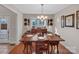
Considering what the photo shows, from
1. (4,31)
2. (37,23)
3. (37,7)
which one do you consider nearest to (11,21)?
(4,31)

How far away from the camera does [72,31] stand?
5.58 m

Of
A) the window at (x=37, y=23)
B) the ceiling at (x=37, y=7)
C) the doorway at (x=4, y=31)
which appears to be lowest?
the doorway at (x=4, y=31)

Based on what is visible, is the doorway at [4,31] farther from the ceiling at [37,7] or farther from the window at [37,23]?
the window at [37,23]

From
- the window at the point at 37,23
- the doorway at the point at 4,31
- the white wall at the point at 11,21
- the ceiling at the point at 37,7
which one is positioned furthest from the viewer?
the window at the point at 37,23

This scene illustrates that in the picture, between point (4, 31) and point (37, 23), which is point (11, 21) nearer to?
point (4, 31)

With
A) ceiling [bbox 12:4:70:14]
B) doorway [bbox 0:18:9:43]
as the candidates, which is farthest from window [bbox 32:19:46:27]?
doorway [bbox 0:18:9:43]

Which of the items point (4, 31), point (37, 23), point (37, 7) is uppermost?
point (37, 7)

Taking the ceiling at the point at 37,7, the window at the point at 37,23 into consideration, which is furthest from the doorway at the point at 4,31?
the window at the point at 37,23

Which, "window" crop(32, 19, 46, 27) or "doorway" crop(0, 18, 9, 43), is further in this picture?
"window" crop(32, 19, 46, 27)

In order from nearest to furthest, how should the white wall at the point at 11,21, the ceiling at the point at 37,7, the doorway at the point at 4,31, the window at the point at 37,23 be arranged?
the ceiling at the point at 37,7 < the white wall at the point at 11,21 < the doorway at the point at 4,31 < the window at the point at 37,23

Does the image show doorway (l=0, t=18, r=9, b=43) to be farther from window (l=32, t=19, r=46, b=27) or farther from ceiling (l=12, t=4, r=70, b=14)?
window (l=32, t=19, r=46, b=27)
